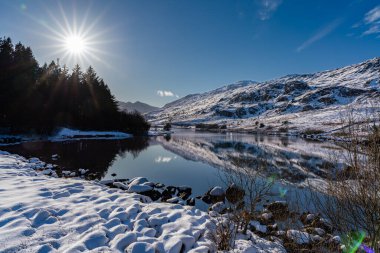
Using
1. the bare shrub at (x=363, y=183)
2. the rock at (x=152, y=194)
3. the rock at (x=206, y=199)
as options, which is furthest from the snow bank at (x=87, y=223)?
the bare shrub at (x=363, y=183)

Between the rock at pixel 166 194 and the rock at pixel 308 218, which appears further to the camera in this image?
the rock at pixel 166 194

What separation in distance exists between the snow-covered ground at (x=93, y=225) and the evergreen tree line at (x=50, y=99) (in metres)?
40.9

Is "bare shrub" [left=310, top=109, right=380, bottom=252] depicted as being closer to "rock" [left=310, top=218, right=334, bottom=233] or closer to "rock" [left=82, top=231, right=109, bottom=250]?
"rock" [left=82, top=231, right=109, bottom=250]

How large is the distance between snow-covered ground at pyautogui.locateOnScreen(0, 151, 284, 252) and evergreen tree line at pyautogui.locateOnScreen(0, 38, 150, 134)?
40.9 meters

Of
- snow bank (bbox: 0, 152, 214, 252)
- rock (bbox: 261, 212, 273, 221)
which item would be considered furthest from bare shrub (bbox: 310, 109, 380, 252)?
rock (bbox: 261, 212, 273, 221)

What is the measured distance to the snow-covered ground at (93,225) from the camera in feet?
23.0

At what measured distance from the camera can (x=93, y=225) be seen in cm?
846

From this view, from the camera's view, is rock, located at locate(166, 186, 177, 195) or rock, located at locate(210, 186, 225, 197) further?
rock, located at locate(166, 186, 177, 195)

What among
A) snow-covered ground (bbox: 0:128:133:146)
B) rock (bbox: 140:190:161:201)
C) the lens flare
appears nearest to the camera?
the lens flare

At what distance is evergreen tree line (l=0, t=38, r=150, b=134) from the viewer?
4428cm

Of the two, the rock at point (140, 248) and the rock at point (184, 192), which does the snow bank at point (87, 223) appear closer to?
the rock at point (140, 248)

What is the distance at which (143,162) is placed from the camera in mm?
32406

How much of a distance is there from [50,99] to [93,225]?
5716cm

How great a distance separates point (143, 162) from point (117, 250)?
25772 mm
